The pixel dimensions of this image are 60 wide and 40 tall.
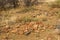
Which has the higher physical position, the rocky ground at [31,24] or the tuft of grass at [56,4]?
the tuft of grass at [56,4]

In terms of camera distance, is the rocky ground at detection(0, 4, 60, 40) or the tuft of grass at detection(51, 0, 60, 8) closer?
the rocky ground at detection(0, 4, 60, 40)

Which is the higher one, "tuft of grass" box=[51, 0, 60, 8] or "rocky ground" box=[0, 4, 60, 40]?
"tuft of grass" box=[51, 0, 60, 8]

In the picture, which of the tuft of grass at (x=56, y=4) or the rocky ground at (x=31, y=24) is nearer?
the rocky ground at (x=31, y=24)

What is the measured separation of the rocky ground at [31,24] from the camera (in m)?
5.01

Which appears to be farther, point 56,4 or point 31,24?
point 56,4

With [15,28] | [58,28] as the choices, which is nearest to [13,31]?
[15,28]

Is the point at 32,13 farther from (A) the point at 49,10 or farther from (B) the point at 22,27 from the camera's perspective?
(B) the point at 22,27

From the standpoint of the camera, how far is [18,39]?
4918 millimetres

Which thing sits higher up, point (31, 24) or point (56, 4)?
point (56, 4)

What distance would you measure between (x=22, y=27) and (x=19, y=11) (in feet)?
5.81

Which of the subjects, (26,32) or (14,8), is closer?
(26,32)

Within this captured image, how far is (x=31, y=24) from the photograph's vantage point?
5609 millimetres

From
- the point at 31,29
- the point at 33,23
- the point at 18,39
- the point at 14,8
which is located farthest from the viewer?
the point at 14,8

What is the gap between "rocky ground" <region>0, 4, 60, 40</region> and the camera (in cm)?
501
